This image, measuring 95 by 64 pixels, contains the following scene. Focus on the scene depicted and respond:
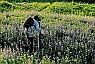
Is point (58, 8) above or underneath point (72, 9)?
above

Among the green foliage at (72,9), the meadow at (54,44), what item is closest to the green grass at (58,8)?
the green foliage at (72,9)

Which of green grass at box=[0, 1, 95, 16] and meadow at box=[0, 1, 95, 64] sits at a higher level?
meadow at box=[0, 1, 95, 64]

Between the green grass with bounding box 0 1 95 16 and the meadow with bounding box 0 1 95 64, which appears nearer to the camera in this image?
the meadow with bounding box 0 1 95 64

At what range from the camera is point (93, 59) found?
14.7 meters

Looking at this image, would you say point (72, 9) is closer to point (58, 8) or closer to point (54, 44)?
point (58, 8)

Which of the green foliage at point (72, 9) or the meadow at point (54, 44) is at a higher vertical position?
the meadow at point (54, 44)

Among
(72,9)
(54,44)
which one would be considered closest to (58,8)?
(72,9)

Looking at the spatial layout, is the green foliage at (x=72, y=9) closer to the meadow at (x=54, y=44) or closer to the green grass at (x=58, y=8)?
the green grass at (x=58, y=8)

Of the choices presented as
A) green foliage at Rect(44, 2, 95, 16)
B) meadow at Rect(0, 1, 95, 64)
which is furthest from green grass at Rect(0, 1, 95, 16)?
meadow at Rect(0, 1, 95, 64)

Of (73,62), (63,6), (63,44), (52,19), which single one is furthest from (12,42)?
(63,6)

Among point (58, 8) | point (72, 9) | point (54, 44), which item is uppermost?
point (54, 44)

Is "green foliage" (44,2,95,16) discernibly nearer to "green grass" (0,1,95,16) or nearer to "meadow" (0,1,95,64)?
"green grass" (0,1,95,16)

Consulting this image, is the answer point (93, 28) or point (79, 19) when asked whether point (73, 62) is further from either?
point (79, 19)

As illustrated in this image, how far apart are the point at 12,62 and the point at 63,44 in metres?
4.55
